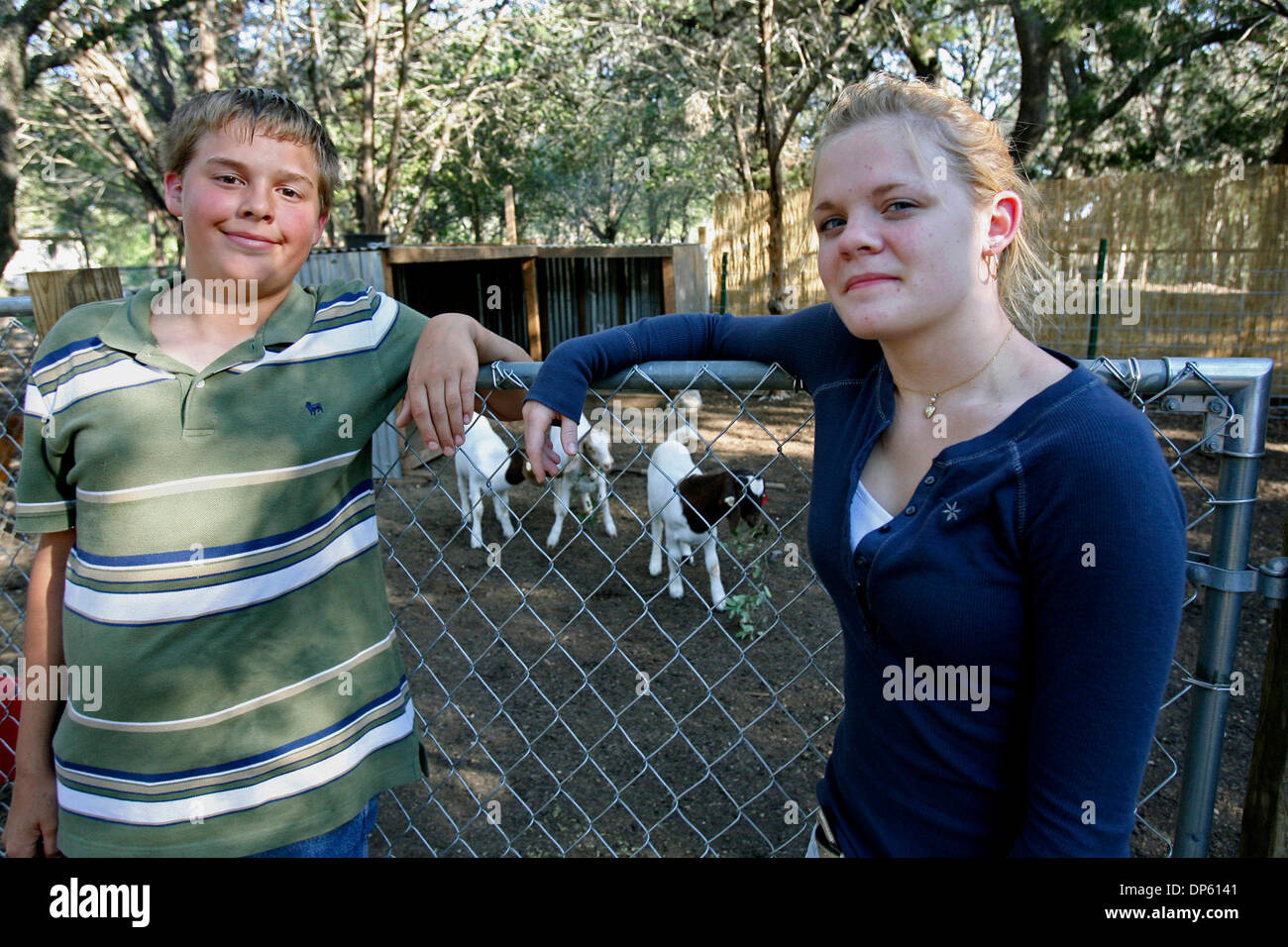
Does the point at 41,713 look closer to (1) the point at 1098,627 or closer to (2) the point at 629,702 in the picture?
(1) the point at 1098,627

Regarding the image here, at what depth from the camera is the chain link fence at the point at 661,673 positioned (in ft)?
4.85

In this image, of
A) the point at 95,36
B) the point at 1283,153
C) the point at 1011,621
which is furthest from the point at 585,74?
the point at 1011,621

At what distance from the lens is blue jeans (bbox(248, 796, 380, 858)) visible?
1521 millimetres

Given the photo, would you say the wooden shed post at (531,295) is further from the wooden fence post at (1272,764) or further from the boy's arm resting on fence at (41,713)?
the wooden fence post at (1272,764)

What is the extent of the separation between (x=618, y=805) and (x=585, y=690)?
1040 millimetres

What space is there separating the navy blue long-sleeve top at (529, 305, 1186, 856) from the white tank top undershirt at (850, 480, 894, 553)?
0.04 feet

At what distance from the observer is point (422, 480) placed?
8.46m

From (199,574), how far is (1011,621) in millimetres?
1300

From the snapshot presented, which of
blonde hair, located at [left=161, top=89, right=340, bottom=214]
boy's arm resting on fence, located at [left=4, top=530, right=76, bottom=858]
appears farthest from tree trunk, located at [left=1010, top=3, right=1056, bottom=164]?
boy's arm resting on fence, located at [left=4, top=530, right=76, bottom=858]

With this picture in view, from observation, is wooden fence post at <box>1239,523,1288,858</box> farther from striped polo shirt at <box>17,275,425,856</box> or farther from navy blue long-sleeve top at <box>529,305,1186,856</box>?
striped polo shirt at <box>17,275,425,856</box>

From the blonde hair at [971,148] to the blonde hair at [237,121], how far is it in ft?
3.22

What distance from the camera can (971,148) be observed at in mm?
1225

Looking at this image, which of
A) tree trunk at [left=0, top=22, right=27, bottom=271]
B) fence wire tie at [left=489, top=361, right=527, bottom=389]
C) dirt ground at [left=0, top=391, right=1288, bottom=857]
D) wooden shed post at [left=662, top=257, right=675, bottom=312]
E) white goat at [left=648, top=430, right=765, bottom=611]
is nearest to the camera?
fence wire tie at [left=489, top=361, right=527, bottom=389]

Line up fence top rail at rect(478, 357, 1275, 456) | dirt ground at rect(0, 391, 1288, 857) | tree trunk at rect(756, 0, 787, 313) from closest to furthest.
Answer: fence top rail at rect(478, 357, 1275, 456), dirt ground at rect(0, 391, 1288, 857), tree trunk at rect(756, 0, 787, 313)
